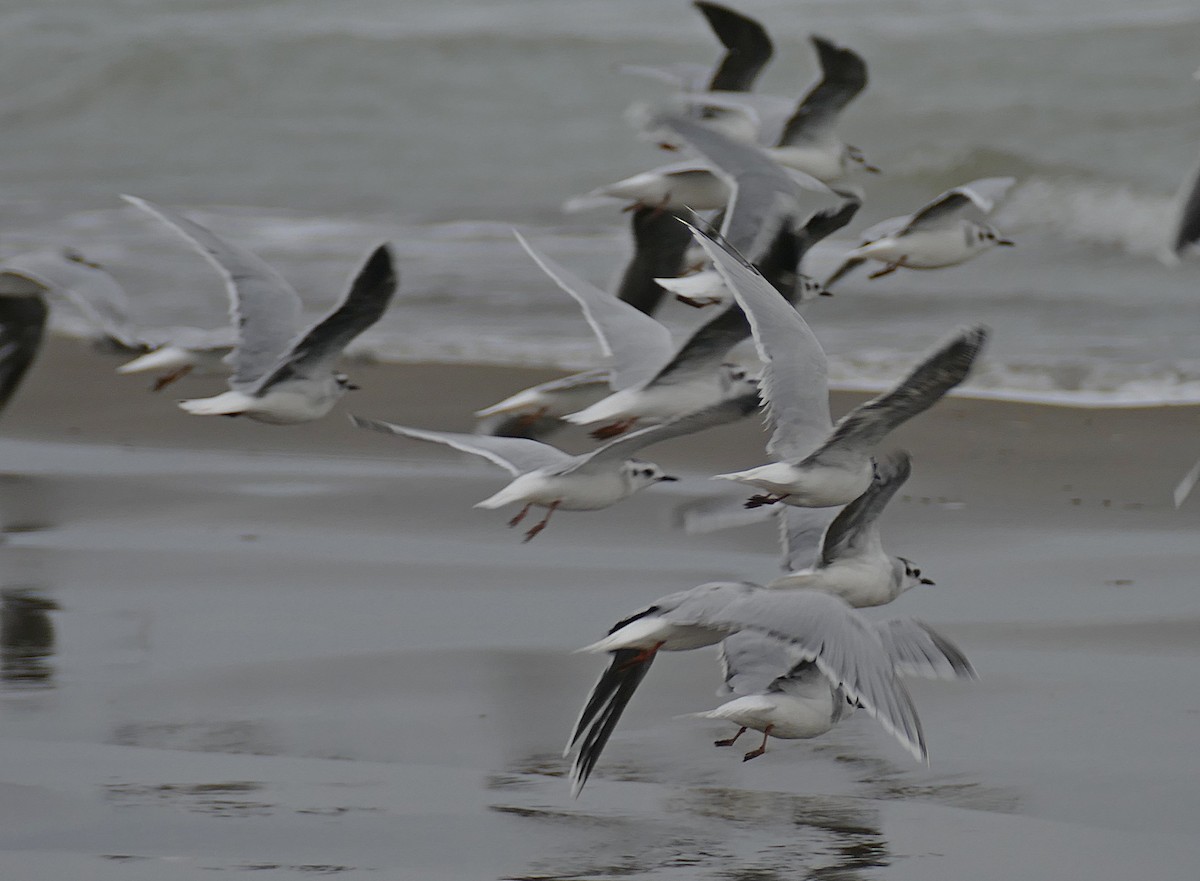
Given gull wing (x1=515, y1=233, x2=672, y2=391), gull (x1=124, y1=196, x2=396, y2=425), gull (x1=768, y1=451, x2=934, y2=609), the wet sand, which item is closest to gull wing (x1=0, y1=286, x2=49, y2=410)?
the wet sand

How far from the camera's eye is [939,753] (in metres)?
5.58

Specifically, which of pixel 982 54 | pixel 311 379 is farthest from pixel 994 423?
pixel 982 54

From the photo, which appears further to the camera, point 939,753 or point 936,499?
point 936,499

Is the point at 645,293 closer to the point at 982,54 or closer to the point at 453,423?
the point at 453,423

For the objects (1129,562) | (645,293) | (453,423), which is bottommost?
(453,423)

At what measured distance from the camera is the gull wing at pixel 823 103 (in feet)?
29.7

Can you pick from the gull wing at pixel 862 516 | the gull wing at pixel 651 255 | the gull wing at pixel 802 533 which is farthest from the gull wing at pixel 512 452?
the gull wing at pixel 651 255

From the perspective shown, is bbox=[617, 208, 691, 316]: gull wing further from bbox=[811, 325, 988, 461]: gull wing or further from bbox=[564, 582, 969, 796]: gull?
bbox=[564, 582, 969, 796]: gull

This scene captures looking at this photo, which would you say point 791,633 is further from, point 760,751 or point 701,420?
point 701,420

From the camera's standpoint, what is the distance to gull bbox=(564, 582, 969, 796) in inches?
180

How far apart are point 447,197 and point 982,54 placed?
9.23 metres

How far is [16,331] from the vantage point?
8.80m

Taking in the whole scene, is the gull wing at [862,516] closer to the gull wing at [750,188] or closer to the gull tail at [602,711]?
the gull tail at [602,711]

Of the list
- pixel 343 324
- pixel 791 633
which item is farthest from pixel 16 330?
pixel 791 633
